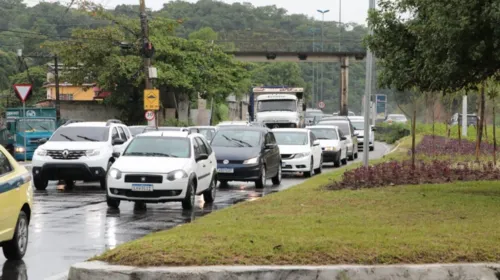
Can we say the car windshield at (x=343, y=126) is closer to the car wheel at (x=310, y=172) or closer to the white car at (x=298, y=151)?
the white car at (x=298, y=151)

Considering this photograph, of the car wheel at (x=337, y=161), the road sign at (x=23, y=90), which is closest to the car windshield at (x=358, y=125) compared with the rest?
the car wheel at (x=337, y=161)

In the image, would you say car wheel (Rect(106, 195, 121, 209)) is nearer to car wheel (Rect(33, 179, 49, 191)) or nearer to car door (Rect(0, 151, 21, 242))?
car wheel (Rect(33, 179, 49, 191))

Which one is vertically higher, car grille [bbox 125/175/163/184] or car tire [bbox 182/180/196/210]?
car grille [bbox 125/175/163/184]

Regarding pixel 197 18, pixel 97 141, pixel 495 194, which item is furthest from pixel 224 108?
pixel 495 194

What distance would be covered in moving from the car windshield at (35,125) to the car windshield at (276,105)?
14936 millimetres

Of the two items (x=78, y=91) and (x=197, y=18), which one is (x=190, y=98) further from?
(x=197, y=18)

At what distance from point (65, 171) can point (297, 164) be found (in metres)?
9.05

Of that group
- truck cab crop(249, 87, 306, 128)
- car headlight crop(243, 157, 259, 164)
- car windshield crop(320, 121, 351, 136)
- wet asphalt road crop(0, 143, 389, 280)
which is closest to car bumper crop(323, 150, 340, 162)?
car windshield crop(320, 121, 351, 136)

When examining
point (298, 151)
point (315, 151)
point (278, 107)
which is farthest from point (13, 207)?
point (278, 107)

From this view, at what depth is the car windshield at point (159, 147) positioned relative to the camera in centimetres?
1889

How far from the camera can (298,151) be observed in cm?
2970

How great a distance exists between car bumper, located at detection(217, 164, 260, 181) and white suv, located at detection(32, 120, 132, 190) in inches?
112

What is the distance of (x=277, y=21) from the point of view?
13675 centimetres

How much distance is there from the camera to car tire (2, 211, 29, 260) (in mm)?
11273
